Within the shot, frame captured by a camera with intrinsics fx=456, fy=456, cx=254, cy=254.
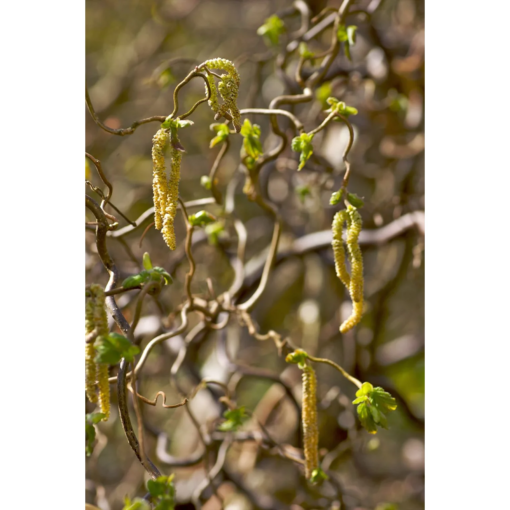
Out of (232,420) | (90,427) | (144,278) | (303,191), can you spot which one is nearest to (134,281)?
(144,278)

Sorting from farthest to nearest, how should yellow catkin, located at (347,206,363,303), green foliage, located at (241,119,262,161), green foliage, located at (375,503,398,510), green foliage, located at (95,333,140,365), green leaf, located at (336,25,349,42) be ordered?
green foliage, located at (375,503,398,510), green leaf, located at (336,25,349,42), green foliage, located at (241,119,262,161), yellow catkin, located at (347,206,363,303), green foliage, located at (95,333,140,365)

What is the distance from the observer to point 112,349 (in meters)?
0.29

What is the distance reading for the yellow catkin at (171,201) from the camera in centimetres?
34

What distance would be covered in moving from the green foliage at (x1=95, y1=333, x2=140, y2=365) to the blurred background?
0.45m

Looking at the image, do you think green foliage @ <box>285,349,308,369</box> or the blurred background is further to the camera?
the blurred background

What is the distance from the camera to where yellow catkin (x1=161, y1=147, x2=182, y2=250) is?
0.34 meters

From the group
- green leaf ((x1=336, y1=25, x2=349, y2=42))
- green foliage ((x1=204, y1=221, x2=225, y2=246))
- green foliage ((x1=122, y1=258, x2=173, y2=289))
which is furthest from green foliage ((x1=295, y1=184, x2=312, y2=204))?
green foliage ((x1=122, y1=258, x2=173, y2=289))

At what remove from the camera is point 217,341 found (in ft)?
2.73

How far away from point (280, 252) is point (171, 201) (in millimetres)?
511

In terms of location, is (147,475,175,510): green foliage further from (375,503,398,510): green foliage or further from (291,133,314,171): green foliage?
(375,503,398,510): green foliage
